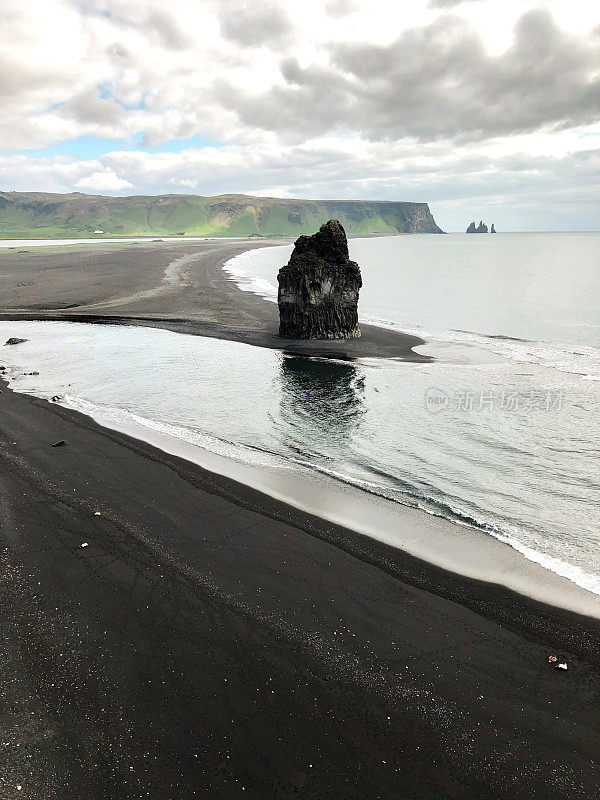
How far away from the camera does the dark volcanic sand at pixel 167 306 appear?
38.2 meters

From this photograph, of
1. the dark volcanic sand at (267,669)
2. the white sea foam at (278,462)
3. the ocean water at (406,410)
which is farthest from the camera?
the ocean water at (406,410)

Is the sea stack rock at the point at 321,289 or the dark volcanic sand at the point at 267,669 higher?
the sea stack rock at the point at 321,289

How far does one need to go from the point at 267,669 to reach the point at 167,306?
51.0m

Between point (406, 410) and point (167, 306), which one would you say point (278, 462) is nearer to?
point (406, 410)

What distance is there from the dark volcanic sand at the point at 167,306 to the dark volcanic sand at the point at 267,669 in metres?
24.5

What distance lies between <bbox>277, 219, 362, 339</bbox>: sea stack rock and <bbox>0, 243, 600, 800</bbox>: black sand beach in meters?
26.8

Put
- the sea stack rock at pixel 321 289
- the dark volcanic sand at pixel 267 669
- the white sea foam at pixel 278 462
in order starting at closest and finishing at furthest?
1. the dark volcanic sand at pixel 267 669
2. the white sea foam at pixel 278 462
3. the sea stack rock at pixel 321 289

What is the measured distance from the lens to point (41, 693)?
764 cm

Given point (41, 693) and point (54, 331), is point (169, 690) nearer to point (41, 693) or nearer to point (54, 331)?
point (41, 693)

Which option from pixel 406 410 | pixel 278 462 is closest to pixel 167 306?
pixel 406 410

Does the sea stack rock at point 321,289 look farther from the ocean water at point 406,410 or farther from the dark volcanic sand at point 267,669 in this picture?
the dark volcanic sand at point 267,669

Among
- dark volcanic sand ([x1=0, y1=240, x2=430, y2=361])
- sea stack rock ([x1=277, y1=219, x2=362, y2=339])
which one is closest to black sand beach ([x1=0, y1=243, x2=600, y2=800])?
dark volcanic sand ([x1=0, y1=240, x2=430, y2=361])

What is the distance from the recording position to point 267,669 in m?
8.20

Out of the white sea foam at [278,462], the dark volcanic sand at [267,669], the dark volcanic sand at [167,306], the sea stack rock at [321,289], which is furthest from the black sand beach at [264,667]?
the sea stack rock at [321,289]
